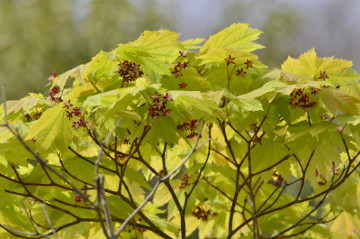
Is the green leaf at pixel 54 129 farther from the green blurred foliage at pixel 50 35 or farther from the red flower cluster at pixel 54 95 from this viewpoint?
the green blurred foliage at pixel 50 35

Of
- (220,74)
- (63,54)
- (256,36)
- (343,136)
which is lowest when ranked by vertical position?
(343,136)

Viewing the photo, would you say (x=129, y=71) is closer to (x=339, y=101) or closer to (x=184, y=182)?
(x=339, y=101)

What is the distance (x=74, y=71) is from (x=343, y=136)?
3.49ft

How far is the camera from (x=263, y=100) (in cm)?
176

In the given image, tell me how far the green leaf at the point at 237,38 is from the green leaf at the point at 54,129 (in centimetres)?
65

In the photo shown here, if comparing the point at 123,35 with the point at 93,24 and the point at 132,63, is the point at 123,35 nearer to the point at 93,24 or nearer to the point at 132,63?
the point at 93,24

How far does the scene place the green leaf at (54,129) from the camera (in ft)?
4.99

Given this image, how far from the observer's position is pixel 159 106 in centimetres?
144

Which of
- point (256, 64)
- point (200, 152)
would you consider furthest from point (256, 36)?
point (200, 152)

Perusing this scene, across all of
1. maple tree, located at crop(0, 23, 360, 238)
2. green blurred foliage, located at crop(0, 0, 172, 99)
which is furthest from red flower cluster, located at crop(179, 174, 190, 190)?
green blurred foliage, located at crop(0, 0, 172, 99)

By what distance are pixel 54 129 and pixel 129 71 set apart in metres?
0.34

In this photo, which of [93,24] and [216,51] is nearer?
[216,51]

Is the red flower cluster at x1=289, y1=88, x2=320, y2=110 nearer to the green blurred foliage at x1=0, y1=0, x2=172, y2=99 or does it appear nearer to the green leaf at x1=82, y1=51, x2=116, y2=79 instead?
the green leaf at x1=82, y1=51, x2=116, y2=79

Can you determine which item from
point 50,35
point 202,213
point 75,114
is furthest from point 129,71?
point 50,35
